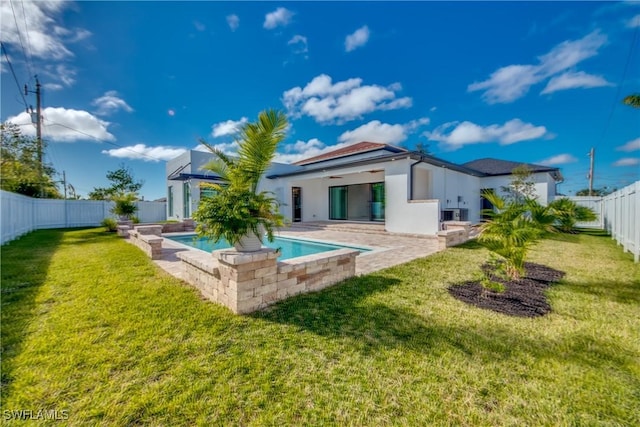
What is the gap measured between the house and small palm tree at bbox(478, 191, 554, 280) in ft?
20.8

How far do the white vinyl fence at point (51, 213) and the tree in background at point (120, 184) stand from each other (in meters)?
3.80

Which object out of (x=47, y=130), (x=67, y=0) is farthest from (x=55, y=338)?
(x=47, y=130)

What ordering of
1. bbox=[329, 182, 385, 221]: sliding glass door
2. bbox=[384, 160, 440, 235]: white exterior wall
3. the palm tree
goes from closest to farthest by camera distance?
1. the palm tree
2. bbox=[384, 160, 440, 235]: white exterior wall
3. bbox=[329, 182, 385, 221]: sliding glass door

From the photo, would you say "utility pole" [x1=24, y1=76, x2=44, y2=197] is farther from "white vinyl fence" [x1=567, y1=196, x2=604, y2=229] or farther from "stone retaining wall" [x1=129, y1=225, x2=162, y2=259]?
"white vinyl fence" [x1=567, y1=196, x2=604, y2=229]

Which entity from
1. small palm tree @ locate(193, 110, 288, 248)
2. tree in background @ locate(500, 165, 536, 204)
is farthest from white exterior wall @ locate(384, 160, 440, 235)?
tree in background @ locate(500, 165, 536, 204)

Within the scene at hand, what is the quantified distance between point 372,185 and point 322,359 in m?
14.7

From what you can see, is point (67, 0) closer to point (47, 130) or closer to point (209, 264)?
point (209, 264)

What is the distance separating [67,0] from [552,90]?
23.4 m

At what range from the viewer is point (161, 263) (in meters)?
6.39

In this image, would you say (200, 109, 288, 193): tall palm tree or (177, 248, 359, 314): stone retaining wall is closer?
(177, 248, 359, 314): stone retaining wall

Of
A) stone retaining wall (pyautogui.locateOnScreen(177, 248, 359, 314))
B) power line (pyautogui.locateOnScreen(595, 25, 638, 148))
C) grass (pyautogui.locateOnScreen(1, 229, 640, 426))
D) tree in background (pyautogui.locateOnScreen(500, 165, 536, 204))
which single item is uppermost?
power line (pyautogui.locateOnScreen(595, 25, 638, 148))

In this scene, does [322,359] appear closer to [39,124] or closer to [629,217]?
[629,217]

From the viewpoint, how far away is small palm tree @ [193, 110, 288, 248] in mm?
3539

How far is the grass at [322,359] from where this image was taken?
1.87 metres
